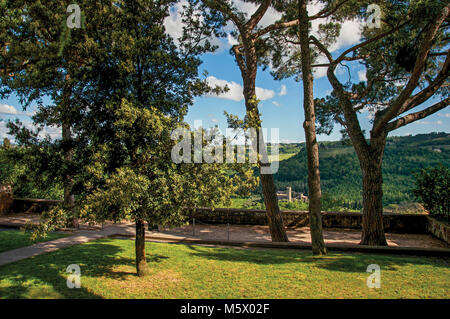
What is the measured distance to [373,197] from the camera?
31.6ft

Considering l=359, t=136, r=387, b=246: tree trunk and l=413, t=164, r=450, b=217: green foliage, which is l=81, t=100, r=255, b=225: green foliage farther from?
l=413, t=164, r=450, b=217: green foliage

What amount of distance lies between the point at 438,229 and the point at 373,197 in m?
3.74

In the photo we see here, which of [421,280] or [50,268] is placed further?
[50,268]

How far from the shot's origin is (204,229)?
40.8ft

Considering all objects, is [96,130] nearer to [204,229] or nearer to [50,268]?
[50,268]

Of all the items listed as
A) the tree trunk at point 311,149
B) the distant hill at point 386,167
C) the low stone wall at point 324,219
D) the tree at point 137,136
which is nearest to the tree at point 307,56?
the tree trunk at point 311,149

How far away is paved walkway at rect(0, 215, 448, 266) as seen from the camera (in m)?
9.16

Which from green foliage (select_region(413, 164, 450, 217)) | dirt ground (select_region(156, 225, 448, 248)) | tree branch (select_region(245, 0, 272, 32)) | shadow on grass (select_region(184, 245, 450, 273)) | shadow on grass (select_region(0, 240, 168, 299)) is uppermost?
tree branch (select_region(245, 0, 272, 32))

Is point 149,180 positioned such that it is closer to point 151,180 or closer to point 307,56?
point 151,180

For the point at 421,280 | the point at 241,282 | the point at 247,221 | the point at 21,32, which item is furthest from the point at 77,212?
the point at 247,221

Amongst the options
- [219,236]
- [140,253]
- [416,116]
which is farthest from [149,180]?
[416,116]

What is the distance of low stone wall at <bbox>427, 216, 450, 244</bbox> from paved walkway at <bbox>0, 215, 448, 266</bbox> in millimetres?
228

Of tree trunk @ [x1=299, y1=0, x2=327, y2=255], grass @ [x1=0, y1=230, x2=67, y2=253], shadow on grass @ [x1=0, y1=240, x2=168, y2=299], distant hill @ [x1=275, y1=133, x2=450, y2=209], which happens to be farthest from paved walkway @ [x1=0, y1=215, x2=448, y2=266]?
distant hill @ [x1=275, y1=133, x2=450, y2=209]
